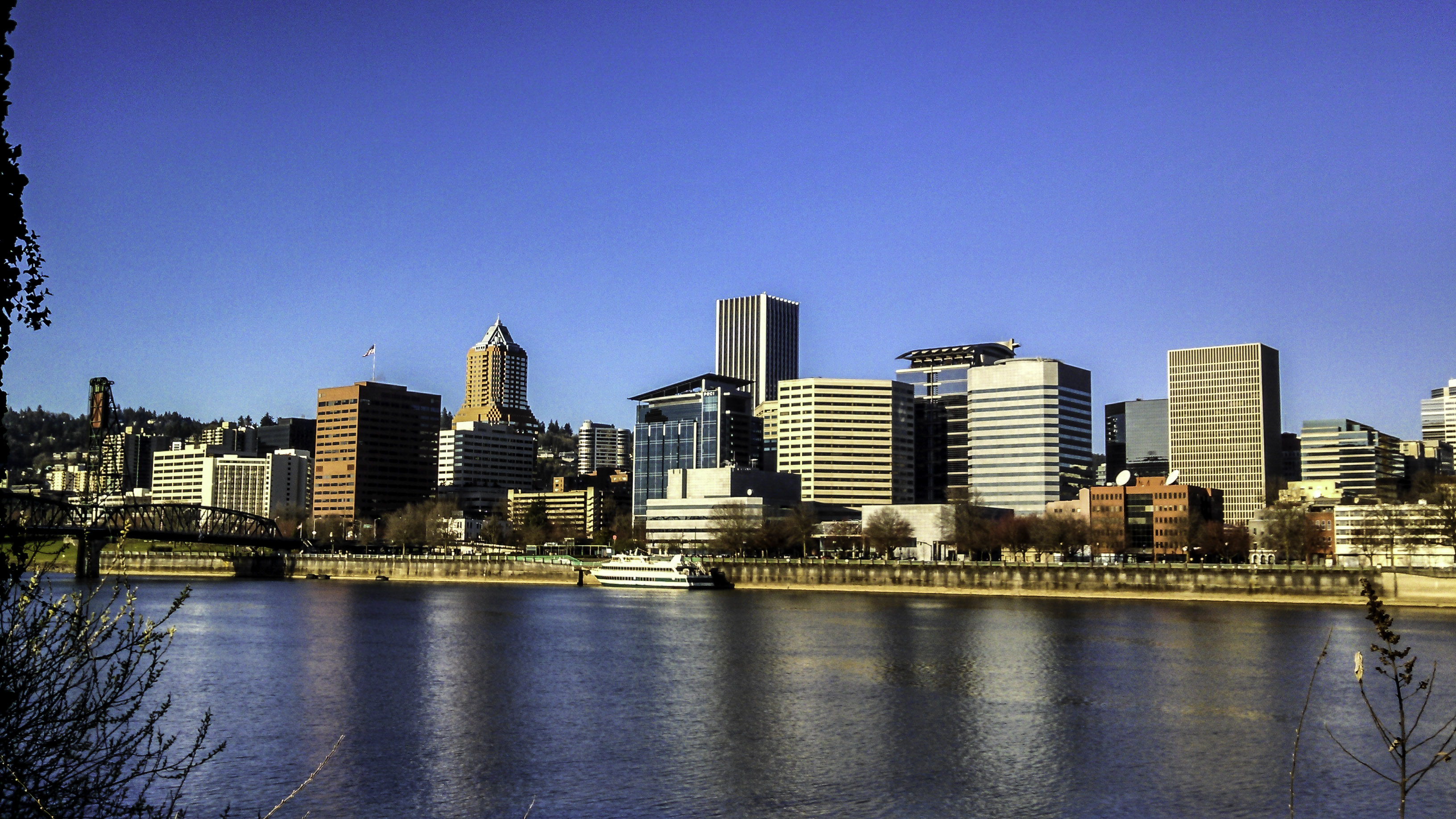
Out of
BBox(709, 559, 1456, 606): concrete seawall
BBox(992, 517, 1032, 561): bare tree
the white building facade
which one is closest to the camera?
BBox(709, 559, 1456, 606): concrete seawall

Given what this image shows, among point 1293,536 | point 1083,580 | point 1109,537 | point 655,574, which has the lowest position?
point 655,574

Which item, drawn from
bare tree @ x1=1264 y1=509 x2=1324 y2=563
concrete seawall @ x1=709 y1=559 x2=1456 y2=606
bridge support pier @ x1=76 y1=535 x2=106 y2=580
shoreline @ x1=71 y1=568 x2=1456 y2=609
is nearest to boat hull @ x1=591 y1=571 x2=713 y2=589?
shoreline @ x1=71 y1=568 x2=1456 y2=609

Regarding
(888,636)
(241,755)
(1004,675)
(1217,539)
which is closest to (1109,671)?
(1004,675)

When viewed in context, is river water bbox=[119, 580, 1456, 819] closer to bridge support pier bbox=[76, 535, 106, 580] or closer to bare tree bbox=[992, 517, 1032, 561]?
bridge support pier bbox=[76, 535, 106, 580]

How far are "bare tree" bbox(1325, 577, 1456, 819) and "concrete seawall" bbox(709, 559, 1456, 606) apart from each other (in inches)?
2259

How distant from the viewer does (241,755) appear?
42.7 m

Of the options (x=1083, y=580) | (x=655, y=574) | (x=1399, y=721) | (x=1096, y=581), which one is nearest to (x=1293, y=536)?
(x=1096, y=581)

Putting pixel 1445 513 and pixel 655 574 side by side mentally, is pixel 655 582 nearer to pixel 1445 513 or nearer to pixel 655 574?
pixel 655 574

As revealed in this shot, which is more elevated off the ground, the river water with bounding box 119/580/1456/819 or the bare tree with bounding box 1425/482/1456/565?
the bare tree with bounding box 1425/482/1456/565

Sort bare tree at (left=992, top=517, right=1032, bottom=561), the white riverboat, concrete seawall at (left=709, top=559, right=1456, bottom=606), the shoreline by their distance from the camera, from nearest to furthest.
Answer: concrete seawall at (left=709, top=559, right=1456, bottom=606) → the shoreline → the white riverboat → bare tree at (left=992, top=517, right=1032, bottom=561)

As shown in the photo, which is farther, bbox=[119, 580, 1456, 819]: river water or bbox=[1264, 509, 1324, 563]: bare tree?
bbox=[1264, 509, 1324, 563]: bare tree

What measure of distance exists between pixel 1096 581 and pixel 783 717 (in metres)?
108

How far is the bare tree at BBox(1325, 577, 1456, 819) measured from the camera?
1049 centimetres

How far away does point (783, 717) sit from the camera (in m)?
52.2
